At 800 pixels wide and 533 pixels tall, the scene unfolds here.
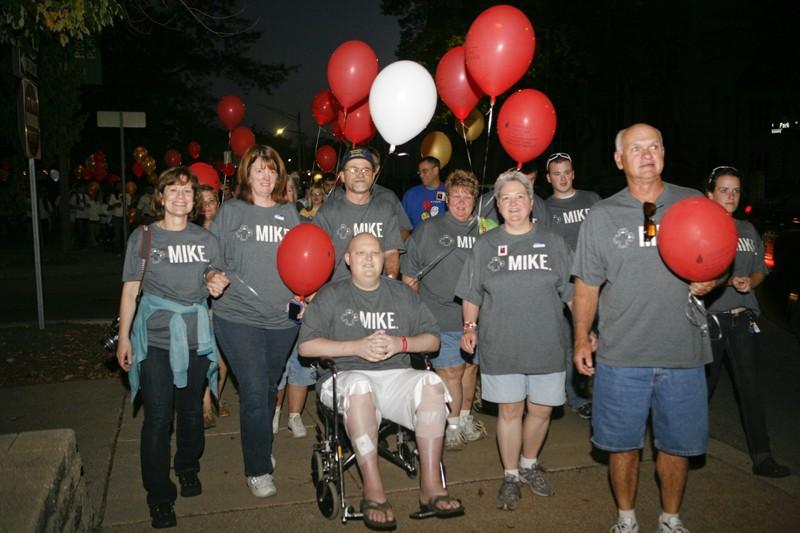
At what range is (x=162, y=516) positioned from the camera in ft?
12.8

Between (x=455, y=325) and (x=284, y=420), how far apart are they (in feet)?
5.55

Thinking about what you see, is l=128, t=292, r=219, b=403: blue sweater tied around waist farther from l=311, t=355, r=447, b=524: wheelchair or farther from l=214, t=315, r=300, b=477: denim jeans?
l=311, t=355, r=447, b=524: wheelchair

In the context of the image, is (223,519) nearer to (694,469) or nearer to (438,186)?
(694,469)

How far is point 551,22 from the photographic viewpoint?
21.0m

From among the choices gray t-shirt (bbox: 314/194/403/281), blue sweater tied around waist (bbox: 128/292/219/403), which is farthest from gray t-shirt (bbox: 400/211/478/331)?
blue sweater tied around waist (bbox: 128/292/219/403)

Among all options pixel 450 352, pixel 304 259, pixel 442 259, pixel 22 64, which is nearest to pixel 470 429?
pixel 450 352

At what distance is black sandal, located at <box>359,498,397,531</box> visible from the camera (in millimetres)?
3641

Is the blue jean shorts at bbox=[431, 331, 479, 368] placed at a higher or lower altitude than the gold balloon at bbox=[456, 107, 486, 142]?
lower

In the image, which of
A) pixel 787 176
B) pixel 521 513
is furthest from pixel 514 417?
pixel 787 176

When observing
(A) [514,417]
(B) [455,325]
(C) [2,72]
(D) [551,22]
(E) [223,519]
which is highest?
(D) [551,22]

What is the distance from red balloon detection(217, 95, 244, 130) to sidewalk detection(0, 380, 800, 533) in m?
4.85

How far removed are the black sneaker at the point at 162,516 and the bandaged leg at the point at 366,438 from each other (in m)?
1.08

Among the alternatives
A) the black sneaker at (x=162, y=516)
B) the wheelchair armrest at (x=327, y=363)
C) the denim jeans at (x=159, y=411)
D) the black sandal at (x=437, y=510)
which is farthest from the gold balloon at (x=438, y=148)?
the black sneaker at (x=162, y=516)

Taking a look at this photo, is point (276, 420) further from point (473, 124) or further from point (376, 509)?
point (473, 124)
